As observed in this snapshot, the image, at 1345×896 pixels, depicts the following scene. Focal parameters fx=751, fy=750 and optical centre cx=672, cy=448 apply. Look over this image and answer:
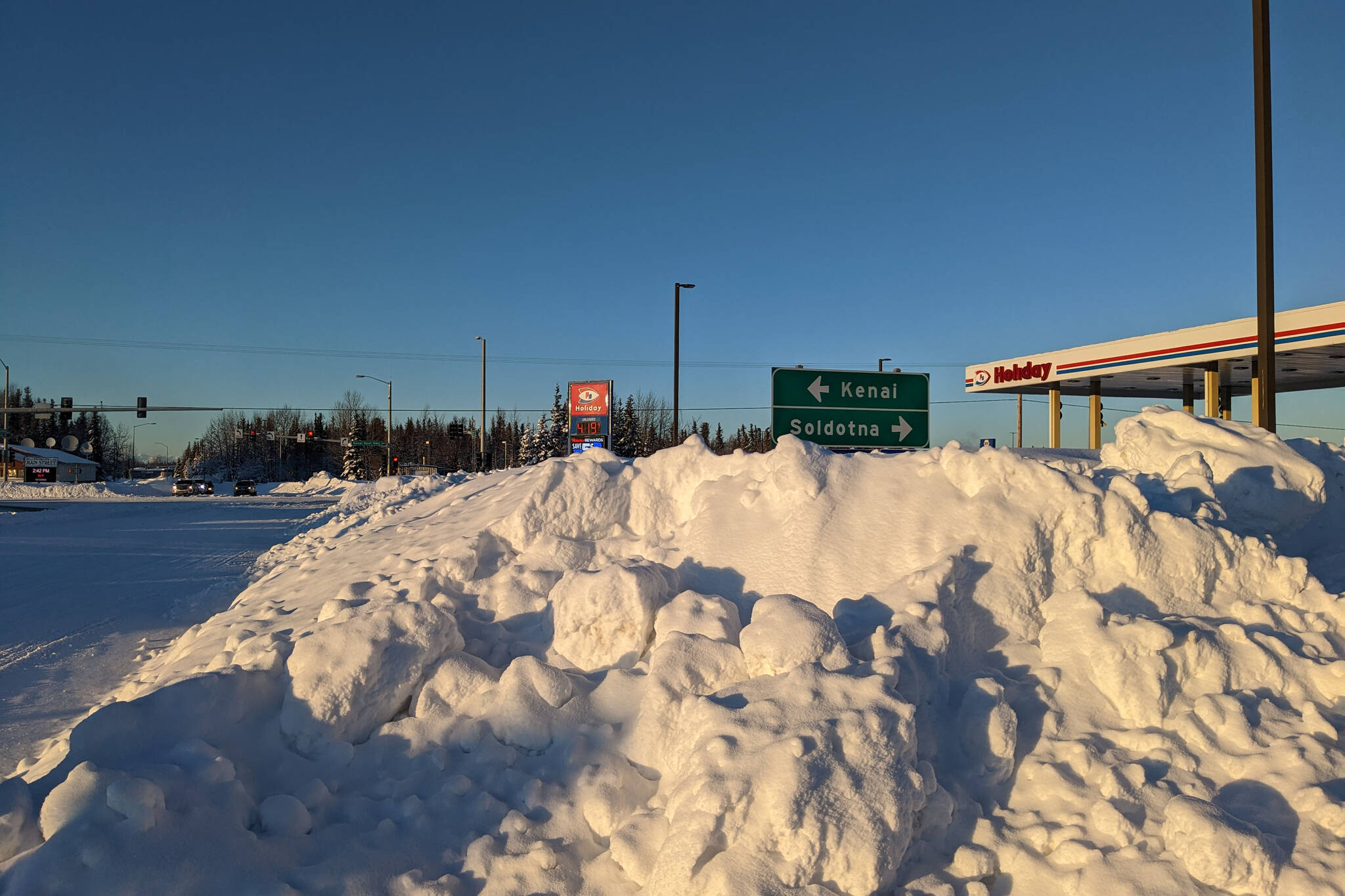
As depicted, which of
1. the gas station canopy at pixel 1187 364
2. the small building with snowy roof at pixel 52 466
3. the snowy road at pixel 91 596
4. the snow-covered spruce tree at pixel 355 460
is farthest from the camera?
the snow-covered spruce tree at pixel 355 460

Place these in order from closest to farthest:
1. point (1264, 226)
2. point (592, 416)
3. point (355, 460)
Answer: point (1264, 226) → point (592, 416) → point (355, 460)

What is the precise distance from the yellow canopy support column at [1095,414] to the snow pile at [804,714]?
1808 cm

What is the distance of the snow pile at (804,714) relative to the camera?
3104 mm

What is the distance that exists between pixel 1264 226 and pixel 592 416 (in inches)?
631

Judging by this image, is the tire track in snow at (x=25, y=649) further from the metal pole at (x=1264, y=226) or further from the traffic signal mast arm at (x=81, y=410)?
the traffic signal mast arm at (x=81, y=410)

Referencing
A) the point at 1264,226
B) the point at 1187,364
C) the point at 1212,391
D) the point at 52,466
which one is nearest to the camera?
the point at 1264,226

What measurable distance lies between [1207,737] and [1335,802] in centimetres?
52

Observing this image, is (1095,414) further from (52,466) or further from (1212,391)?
(52,466)

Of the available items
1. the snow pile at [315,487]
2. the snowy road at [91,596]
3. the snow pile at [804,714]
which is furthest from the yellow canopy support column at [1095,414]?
the snow pile at [315,487]

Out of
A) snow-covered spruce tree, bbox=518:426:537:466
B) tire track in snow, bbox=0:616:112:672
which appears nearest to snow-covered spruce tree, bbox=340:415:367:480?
snow-covered spruce tree, bbox=518:426:537:466

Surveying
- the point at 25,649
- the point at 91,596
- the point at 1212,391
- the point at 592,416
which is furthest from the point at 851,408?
the point at 1212,391

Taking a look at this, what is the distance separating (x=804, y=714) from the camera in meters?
3.49

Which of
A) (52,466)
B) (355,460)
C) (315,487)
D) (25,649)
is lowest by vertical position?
(25,649)

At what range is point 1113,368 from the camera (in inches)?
816
